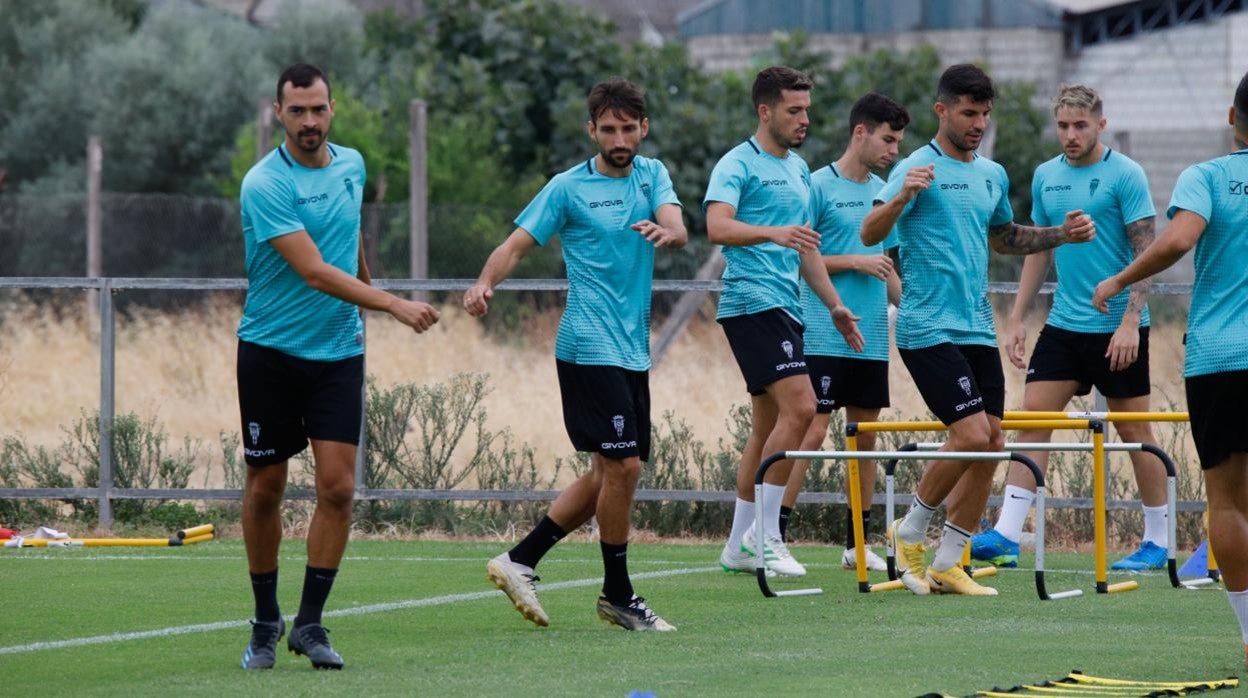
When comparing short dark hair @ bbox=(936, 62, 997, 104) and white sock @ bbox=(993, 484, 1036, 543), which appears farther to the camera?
white sock @ bbox=(993, 484, 1036, 543)

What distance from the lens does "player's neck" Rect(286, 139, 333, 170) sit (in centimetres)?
750

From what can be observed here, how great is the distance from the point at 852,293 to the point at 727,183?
1451mm

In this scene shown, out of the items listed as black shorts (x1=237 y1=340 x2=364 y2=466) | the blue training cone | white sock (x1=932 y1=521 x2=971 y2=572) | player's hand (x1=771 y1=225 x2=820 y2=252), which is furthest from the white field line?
the blue training cone

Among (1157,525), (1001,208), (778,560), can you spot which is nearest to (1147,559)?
(1157,525)

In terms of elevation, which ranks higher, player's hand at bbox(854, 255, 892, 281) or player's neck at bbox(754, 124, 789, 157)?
player's neck at bbox(754, 124, 789, 157)

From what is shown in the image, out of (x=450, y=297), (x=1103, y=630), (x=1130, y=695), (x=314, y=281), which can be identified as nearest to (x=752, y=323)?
(x=1103, y=630)

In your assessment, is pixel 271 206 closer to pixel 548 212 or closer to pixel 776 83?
pixel 548 212

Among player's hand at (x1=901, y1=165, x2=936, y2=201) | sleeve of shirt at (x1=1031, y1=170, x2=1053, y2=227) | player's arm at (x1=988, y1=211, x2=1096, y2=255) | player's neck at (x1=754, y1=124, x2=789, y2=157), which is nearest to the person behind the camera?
player's hand at (x1=901, y1=165, x2=936, y2=201)

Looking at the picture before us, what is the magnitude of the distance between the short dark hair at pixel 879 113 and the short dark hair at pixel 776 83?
2.43 ft

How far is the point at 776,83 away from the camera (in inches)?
389

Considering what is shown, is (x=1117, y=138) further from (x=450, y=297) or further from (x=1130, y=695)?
(x=1130, y=695)

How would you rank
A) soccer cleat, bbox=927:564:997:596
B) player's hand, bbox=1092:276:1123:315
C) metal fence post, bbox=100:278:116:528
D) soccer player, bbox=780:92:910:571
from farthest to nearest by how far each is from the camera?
metal fence post, bbox=100:278:116:528
soccer player, bbox=780:92:910:571
soccer cleat, bbox=927:564:997:596
player's hand, bbox=1092:276:1123:315

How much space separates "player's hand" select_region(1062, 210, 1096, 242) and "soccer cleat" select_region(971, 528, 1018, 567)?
7.67 ft

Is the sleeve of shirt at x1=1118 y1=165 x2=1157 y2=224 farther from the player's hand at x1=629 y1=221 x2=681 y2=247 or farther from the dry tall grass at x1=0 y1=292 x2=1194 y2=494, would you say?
the player's hand at x1=629 y1=221 x2=681 y2=247
